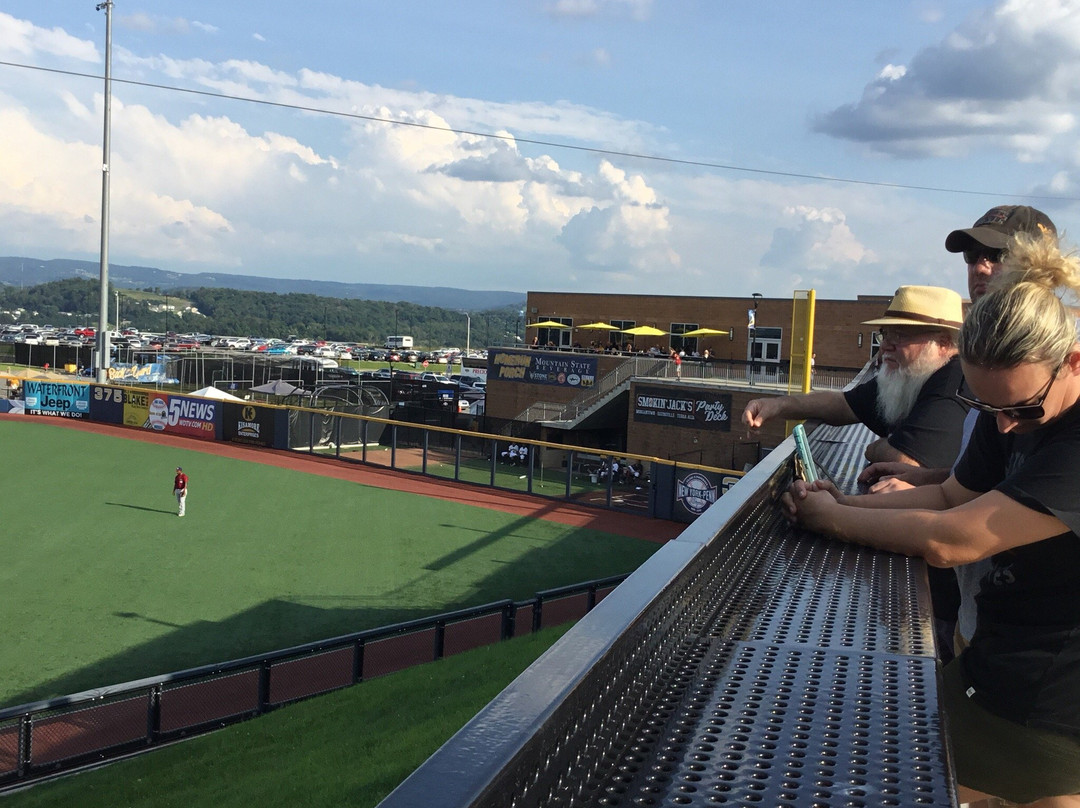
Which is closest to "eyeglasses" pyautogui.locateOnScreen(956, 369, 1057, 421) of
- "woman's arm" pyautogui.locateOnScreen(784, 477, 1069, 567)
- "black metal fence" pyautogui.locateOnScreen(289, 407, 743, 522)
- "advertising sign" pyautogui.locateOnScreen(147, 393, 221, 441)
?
"woman's arm" pyautogui.locateOnScreen(784, 477, 1069, 567)

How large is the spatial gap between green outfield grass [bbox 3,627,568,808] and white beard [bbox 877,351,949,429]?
6014 mm

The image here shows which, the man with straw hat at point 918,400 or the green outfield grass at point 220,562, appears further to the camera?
the green outfield grass at point 220,562

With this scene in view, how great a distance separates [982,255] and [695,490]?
68.9ft

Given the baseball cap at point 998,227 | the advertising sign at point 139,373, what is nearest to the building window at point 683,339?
the advertising sign at point 139,373

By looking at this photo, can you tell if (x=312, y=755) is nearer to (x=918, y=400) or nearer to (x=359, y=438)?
(x=918, y=400)

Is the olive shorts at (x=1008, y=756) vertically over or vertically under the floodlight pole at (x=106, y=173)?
under

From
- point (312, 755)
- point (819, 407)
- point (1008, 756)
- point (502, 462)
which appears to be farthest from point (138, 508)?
point (1008, 756)

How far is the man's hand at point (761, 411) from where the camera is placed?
4.48 metres

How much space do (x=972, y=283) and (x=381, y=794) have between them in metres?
6.87

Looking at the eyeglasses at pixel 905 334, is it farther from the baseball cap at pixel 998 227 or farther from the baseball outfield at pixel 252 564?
the baseball outfield at pixel 252 564

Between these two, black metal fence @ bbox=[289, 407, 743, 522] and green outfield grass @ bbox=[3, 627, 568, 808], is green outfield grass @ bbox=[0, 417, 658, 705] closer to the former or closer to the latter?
black metal fence @ bbox=[289, 407, 743, 522]

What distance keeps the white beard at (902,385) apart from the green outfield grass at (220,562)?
1254cm

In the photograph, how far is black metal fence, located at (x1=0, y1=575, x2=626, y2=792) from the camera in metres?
10.4

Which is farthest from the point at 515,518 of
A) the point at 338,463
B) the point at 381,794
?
the point at 381,794
